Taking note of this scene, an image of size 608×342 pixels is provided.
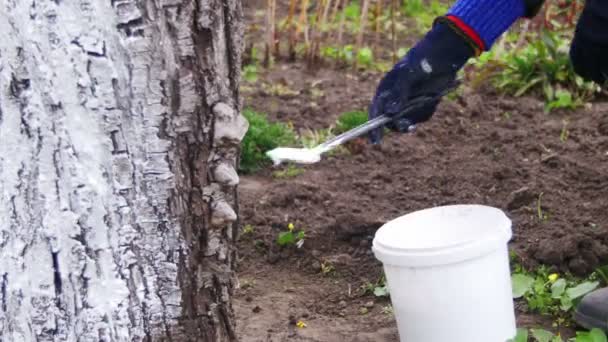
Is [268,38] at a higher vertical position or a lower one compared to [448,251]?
lower

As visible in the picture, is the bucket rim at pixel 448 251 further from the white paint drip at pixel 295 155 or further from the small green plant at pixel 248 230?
the small green plant at pixel 248 230

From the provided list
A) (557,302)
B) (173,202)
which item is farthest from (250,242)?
(173,202)

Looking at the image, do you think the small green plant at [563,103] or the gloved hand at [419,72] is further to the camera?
the small green plant at [563,103]

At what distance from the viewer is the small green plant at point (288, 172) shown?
3.47 m

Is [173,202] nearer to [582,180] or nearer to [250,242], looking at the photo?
[250,242]

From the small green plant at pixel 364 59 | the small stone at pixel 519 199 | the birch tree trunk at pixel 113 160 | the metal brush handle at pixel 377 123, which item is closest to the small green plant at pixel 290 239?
the metal brush handle at pixel 377 123

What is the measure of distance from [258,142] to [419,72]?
48.8 inches

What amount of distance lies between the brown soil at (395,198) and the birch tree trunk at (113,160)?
71cm

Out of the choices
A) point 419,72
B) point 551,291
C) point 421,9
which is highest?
point 419,72

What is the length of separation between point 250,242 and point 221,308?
1.12m

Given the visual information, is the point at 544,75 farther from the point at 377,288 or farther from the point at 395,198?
the point at 377,288

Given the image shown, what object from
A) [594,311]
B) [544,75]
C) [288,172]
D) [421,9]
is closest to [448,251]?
[594,311]

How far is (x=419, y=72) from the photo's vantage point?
2.48 m

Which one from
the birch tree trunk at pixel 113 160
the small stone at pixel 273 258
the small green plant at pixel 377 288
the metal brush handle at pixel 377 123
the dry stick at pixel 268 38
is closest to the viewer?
the birch tree trunk at pixel 113 160
